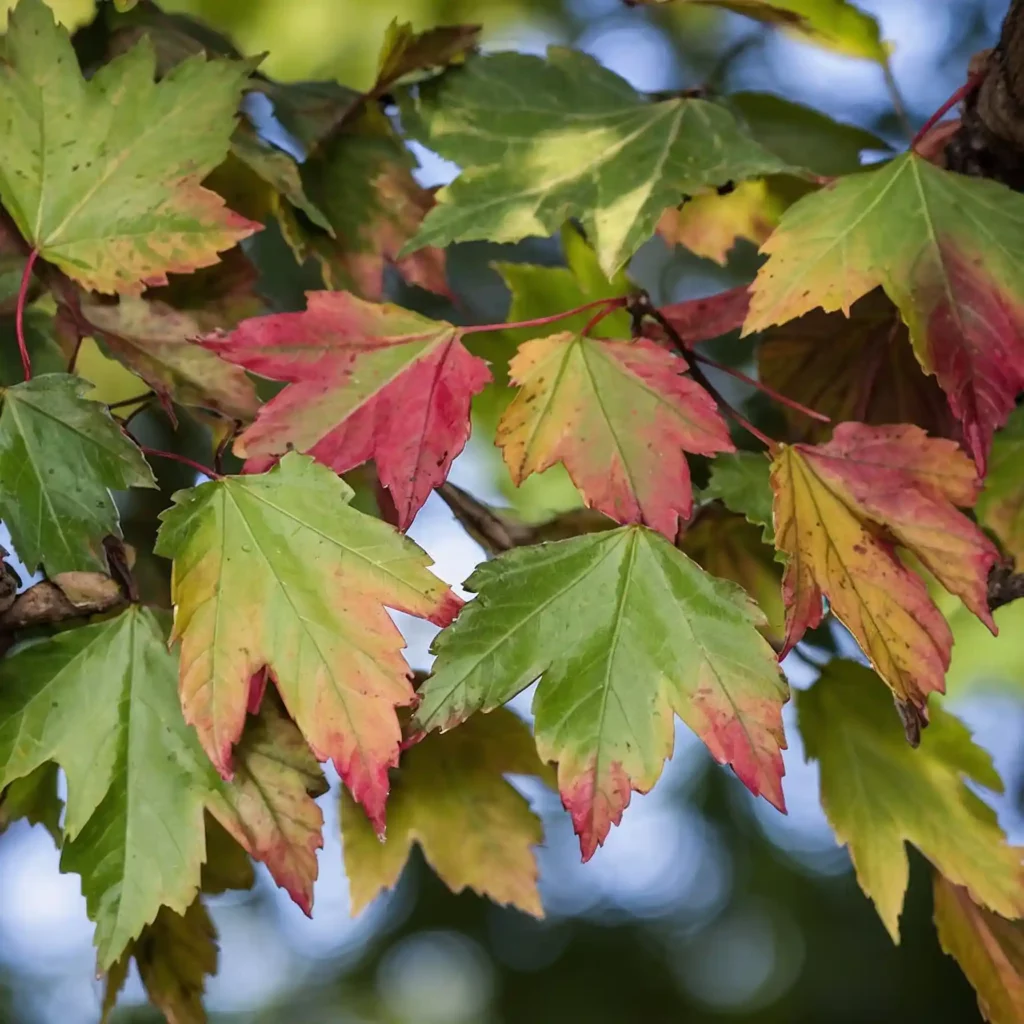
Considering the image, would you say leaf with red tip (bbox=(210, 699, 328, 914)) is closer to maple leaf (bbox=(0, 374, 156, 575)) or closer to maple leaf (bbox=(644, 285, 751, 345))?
maple leaf (bbox=(0, 374, 156, 575))

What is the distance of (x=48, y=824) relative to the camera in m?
0.41

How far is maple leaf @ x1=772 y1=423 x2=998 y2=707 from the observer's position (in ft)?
1.05

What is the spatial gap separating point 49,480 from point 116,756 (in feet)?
0.35

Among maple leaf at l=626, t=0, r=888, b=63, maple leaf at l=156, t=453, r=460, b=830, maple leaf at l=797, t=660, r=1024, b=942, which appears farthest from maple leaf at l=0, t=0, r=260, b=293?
maple leaf at l=797, t=660, r=1024, b=942

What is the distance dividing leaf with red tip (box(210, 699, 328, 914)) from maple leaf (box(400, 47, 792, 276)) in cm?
20

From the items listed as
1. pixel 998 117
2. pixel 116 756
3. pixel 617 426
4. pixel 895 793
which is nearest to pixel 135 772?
pixel 116 756

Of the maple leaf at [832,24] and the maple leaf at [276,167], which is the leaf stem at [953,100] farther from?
the maple leaf at [276,167]

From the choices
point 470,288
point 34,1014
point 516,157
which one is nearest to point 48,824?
point 516,157

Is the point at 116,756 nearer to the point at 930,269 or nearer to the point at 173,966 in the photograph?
the point at 173,966

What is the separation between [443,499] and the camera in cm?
45

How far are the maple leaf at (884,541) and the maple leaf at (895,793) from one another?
0.42 feet

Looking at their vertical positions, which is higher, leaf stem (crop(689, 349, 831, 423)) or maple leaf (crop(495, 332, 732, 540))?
maple leaf (crop(495, 332, 732, 540))

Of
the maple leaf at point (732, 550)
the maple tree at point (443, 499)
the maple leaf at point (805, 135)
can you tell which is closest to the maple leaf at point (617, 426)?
the maple tree at point (443, 499)

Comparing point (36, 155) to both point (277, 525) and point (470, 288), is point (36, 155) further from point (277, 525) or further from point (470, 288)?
point (470, 288)
